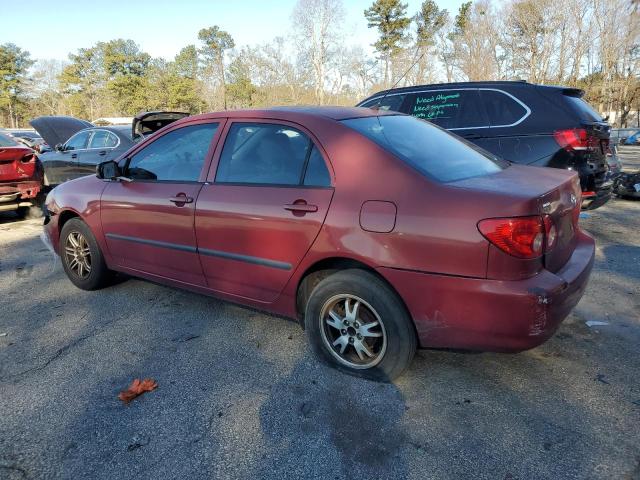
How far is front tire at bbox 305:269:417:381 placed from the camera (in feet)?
8.48

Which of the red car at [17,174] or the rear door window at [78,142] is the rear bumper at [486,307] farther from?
A: the rear door window at [78,142]

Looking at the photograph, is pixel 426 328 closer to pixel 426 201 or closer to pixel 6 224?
pixel 426 201

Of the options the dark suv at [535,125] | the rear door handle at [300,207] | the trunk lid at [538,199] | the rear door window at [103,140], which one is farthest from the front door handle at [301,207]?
the rear door window at [103,140]

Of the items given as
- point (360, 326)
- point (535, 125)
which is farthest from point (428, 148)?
point (535, 125)

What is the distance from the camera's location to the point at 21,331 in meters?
3.62

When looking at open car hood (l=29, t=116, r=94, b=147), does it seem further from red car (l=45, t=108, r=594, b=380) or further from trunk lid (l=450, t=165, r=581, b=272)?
trunk lid (l=450, t=165, r=581, b=272)

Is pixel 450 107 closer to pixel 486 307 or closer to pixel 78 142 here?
pixel 486 307

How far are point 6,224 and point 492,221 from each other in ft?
27.7

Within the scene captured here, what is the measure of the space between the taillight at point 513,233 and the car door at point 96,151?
7675 mm

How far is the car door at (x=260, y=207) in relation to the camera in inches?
112

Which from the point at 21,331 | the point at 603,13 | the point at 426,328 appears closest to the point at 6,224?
the point at 21,331

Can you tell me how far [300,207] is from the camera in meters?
2.82

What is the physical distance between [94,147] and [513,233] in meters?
8.43

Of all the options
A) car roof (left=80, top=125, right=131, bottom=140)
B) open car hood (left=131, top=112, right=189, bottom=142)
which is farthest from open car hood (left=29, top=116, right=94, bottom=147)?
open car hood (left=131, top=112, right=189, bottom=142)
